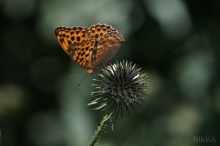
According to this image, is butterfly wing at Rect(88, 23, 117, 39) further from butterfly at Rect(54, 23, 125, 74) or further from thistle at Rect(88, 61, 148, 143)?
thistle at Rect(88, 61, 148, 143)

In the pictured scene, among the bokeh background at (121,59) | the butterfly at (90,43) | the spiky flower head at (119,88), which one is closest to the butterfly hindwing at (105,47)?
the butterfly at (90,43)

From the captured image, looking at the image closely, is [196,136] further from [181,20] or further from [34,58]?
[34,58]

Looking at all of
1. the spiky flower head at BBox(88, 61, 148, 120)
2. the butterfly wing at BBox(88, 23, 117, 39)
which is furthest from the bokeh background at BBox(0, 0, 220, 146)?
the butterfly wing at BBox(88, 23, 117, 39)

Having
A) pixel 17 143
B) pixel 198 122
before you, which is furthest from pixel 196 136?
pixel 17 143

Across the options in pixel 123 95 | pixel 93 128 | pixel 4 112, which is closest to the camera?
pixel 123 95

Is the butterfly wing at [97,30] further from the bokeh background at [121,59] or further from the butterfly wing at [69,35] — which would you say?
the bokeh background at [121,59]

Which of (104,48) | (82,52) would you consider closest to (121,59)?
(104,48)
